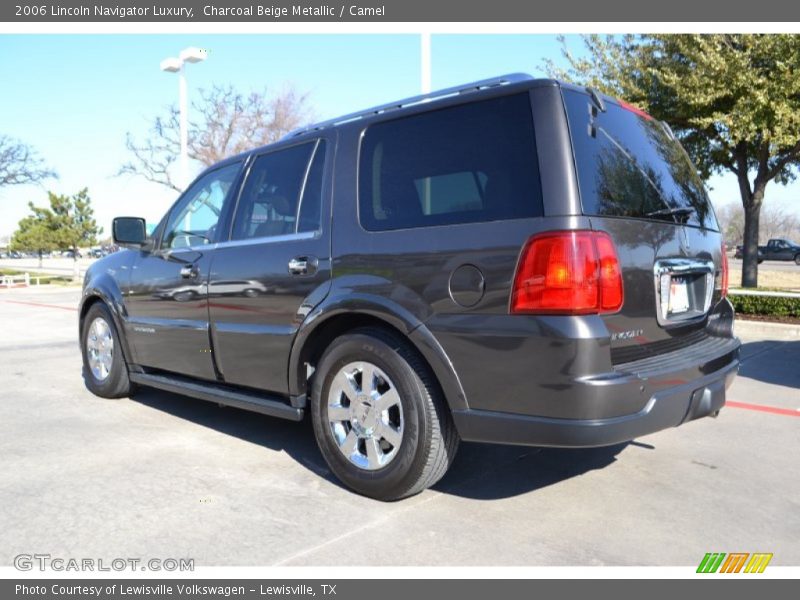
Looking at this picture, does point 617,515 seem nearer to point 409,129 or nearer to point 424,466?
point 424,466

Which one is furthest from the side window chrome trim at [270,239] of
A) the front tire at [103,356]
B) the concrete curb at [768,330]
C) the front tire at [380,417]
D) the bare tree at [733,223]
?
the bare tree at [733,223]

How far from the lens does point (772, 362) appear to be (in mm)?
7340

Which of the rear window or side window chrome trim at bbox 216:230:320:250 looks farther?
side window chrome trim at bbox 216:230:320:250

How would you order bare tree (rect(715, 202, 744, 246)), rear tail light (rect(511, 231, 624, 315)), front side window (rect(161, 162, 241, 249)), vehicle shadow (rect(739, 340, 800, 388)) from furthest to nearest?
1. bare tree (rect(715, 202, 744, 246))
2. vehicle shadow (rect(739, 340, 800, 388))
3. front side window (rect(161, 162, 241, 249))
4. rear tail light (rect(511, 231, 624, 315))

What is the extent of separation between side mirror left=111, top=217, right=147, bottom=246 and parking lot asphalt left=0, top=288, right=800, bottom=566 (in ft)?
4.42

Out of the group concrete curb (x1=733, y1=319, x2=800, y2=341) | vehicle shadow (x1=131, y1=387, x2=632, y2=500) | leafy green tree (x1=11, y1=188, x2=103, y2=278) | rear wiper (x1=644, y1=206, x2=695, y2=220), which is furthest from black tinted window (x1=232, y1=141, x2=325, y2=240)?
leafy green tree (x1=11, y1=188, x2=103, y2=278)

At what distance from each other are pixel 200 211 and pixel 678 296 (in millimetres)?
3237

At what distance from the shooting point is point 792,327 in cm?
928

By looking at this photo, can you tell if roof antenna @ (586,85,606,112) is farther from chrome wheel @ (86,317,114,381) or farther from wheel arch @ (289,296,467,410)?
chrome wheel @ (86,317,114,381)

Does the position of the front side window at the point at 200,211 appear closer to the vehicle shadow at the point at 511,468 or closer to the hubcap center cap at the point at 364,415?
the hubcap center cap at the point at 364,415

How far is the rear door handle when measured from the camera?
363 cm

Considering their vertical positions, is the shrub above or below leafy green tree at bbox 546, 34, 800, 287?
below

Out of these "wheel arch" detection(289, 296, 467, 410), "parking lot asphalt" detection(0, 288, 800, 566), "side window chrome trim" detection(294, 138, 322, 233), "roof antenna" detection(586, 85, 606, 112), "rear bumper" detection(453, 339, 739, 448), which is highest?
"roof antenna" detection(586, 85, 606, 112)

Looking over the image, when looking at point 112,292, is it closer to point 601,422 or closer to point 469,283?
point 469,283
